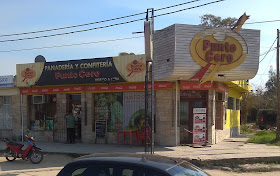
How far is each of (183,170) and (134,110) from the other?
9.78 metres

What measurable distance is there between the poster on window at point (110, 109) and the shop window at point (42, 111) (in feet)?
9.09

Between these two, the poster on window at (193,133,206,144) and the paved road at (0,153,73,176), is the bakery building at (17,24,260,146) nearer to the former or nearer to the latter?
the poster on window at (193,133,206,144)

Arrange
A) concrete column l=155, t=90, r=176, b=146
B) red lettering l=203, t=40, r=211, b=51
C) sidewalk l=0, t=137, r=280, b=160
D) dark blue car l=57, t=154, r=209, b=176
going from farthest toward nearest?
concrete column l=155, t=90, r=176, b=146, red lettering l=203, t=40, r=211, b=51, sidewalk l=0, t=137, r=280, b=160, dark blue car l=57, t=154, r=209, b=176

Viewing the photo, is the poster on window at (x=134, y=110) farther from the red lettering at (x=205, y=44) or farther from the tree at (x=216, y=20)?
the tree at (x=216, y=20)

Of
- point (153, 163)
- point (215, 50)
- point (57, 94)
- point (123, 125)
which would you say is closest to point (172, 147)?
point (123, 125)

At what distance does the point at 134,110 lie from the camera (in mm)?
13242

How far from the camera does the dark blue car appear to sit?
329cm

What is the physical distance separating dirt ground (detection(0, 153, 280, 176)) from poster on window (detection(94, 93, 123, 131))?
10.5 feet

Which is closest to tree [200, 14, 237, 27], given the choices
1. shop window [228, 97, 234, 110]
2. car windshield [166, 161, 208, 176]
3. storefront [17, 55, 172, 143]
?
shop window [228, 97, 234, 110]

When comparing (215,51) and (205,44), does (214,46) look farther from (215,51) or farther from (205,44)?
(205,44)

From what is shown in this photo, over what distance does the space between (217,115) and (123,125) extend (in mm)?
5613

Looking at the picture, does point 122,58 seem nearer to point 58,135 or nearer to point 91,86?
point 91,86

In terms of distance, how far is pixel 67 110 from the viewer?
14.7m

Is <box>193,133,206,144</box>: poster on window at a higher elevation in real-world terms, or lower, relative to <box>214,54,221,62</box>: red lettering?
lower
